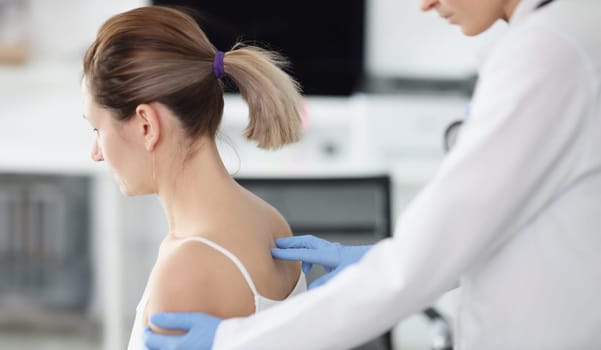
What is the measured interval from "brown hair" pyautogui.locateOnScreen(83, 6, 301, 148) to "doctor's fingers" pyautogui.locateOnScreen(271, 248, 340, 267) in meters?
0.20

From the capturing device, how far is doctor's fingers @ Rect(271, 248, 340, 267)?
4.05 feet

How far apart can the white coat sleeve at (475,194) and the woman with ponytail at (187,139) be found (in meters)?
0.17

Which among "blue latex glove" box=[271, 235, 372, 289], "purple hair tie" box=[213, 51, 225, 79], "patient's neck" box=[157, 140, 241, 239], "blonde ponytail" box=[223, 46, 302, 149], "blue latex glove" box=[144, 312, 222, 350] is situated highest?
"purple hair tie" box=[213, 51, 225, 79]

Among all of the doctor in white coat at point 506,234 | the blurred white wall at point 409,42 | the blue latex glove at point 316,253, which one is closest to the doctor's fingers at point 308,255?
the blue latex glove at point 316,253

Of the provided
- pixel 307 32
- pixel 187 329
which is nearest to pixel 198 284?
pixel 187 329

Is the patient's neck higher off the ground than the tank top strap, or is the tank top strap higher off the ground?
the patient's neck

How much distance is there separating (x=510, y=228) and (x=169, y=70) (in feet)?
1.59

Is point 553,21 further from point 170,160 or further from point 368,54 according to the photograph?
point 368,54

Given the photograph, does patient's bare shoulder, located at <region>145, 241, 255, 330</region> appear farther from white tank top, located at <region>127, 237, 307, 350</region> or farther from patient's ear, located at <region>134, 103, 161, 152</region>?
patient's ear, located at <region>134, 103, 161, 152</region>

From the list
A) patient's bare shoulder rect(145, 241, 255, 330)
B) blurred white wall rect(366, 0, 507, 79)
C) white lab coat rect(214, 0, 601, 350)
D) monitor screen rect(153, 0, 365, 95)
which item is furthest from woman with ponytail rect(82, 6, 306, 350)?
blurred white wall rect(366, 0, 507, 79)

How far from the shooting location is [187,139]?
1.20 meters

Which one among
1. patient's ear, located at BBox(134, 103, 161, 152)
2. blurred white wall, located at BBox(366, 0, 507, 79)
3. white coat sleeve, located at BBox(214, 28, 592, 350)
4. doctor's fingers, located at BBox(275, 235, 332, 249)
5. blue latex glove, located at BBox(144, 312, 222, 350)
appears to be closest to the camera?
white coat sleeve, located at BBox(214, 28, 592, 350)

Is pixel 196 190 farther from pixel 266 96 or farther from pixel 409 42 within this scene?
pixel 409 42

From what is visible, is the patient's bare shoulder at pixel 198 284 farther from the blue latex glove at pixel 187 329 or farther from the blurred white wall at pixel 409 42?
the blurred white wall at pixel 409 42
